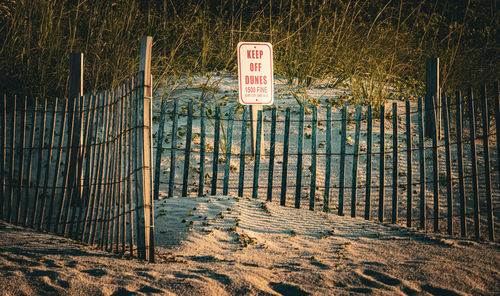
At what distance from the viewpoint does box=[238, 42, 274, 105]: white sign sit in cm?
516

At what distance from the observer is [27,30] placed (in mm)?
6766

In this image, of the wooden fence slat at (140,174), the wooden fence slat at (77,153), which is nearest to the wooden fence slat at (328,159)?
the wooden fence slat at (140,174)

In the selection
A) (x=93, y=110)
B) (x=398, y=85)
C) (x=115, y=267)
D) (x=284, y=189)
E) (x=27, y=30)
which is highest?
(x=27, y=30)

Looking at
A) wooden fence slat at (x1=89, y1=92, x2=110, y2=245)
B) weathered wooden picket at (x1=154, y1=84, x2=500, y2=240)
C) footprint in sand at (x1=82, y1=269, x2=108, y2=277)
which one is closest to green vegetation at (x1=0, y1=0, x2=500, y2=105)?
weathered wooden picket at (x1=154, y1=84, x2=500, y2=240)

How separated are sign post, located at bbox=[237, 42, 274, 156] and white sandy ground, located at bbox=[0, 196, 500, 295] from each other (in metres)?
1.28

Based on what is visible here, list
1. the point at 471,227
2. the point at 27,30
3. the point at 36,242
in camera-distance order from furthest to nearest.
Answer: the point at 27,30 < the point at 471,227 < the point at 36,242

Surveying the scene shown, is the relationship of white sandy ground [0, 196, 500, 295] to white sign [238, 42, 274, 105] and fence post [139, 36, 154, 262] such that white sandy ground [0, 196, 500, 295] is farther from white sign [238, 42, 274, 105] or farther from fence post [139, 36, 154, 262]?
white sign [238, 42, 274, 105]

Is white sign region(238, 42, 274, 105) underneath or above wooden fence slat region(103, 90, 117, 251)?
above

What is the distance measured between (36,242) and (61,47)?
14.5ft

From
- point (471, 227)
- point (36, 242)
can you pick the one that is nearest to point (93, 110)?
point (36, 242)

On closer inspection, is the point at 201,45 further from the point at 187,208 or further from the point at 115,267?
the point at 115,267

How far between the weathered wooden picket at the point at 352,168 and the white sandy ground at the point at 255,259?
332 millimetres

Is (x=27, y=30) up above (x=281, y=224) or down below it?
above

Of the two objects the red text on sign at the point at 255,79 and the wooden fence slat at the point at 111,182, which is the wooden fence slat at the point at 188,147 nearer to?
the red text on sign at the point at 255,79
